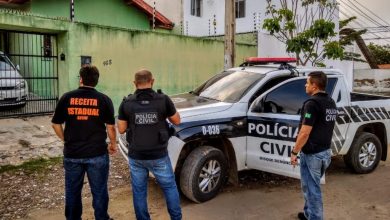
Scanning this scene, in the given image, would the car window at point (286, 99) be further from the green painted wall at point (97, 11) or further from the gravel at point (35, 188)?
the green painted wall at point (97, 11)

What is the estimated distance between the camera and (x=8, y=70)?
9305mm

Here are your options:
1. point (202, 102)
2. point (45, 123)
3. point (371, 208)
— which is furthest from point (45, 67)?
point (371, 208)

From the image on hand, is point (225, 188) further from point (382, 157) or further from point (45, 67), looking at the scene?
point (45, 67)

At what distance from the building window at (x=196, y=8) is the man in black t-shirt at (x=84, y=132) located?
17.0m

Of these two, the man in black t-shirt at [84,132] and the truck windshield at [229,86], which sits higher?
the truck windshield at [229,86]

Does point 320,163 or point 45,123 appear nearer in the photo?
point 320,163

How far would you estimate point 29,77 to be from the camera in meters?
9.80

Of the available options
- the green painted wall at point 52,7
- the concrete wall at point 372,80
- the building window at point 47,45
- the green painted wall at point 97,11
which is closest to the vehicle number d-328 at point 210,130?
the building window at point 47,45

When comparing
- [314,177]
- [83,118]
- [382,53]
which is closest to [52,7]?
[83,118]

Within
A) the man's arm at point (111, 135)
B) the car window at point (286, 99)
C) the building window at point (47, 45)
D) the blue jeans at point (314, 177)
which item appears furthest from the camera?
the building window at point (47, 45)

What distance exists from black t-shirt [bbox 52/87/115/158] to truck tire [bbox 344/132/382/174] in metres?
4.31

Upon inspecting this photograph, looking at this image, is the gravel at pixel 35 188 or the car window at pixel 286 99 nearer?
the gravel at pixel 35 188

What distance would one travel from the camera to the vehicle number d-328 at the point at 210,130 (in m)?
5.09

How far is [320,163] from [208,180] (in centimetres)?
157
